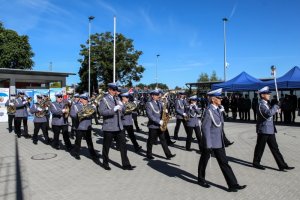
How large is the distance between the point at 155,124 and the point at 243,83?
11945 millimetres

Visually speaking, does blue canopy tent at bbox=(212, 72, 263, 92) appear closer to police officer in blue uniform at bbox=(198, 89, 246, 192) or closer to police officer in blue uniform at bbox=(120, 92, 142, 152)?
police officer in blue uniform at bbox=(120, 92, 142, 152)

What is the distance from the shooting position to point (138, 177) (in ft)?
22.4

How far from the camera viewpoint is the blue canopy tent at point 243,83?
18444mm

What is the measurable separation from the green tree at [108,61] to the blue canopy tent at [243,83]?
24329 mm

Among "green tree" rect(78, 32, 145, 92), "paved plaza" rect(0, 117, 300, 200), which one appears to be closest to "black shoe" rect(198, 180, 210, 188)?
"paved plaza" rect(0, 117, 300, 200)

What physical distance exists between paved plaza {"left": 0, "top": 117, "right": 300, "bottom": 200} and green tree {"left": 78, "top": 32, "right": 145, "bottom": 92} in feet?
109

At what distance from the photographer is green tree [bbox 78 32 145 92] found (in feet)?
140

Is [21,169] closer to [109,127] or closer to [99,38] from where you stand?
[109,127]

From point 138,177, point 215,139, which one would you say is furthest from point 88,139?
point 215,139

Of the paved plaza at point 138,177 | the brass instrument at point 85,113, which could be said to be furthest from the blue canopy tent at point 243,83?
the brass instrument at point 85,113

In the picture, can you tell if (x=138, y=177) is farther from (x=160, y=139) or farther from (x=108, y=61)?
(x=108, y=61)

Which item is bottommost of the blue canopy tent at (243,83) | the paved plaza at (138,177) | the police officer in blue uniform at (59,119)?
the paved plaza at (138,177)

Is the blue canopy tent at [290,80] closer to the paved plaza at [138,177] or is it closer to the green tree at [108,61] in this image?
the paved plaza at [138,177]

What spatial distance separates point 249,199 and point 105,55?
38.8m
